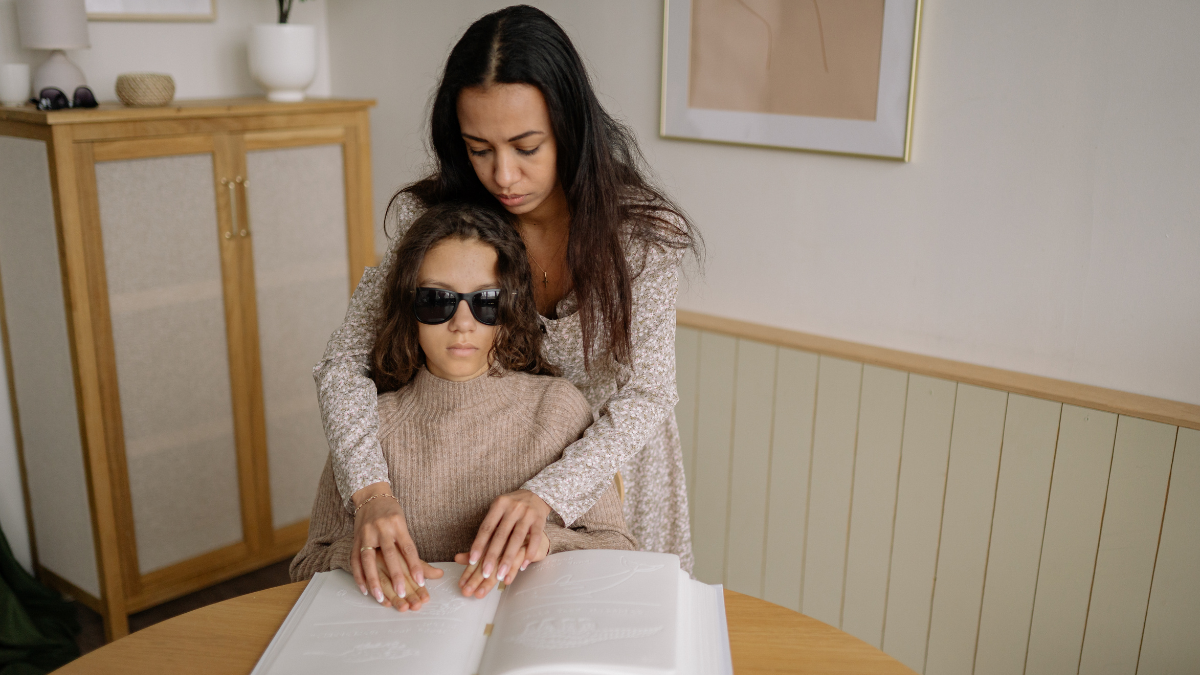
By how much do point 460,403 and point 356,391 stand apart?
0.16 meters

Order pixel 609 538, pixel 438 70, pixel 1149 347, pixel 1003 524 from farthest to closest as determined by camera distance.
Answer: pixel 438 70 < pixel 1003 524 < pixel 1149 347 < pixel 609 538

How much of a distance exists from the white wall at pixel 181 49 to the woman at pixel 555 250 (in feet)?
4.90

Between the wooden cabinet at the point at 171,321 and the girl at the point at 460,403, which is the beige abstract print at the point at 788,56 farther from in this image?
the wooden cabinet at the point at 171,321

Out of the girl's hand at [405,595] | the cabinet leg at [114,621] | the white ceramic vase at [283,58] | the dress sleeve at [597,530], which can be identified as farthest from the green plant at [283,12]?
the girl's hand at [405,595]

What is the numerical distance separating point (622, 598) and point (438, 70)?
2.07 m

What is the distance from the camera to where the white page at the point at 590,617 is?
3.04ft

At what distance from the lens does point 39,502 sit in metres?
2.51

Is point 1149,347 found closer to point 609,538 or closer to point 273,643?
point 609,538

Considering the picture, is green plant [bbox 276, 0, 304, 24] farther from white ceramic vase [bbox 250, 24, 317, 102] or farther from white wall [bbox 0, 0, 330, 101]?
white wall [bbox 0, 0, 330, 101]

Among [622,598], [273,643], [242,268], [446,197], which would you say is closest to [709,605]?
[622,598]

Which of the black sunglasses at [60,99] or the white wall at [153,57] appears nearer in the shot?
the black sunglasses at [60,99]

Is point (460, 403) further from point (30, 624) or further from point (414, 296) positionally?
point (30, 624)

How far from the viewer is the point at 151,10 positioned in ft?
8.39

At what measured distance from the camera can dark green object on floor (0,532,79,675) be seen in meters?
2.20
